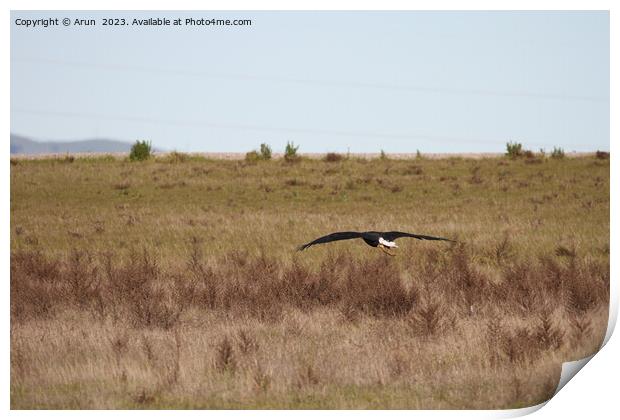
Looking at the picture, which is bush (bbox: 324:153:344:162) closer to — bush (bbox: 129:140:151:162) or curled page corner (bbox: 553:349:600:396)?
bush (bbox: 129:140:151:162)

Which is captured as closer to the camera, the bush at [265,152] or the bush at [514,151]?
the bush at [514,151]

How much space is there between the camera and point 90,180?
24.3m

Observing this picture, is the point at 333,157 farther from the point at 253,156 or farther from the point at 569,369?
the point at 569,369

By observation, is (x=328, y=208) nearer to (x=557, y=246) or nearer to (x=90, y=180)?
(x=90, y=180)

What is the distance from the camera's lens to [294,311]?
9.61 meters

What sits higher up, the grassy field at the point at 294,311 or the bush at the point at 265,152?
the bush at the point at 265,152

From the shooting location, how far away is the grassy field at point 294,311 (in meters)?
6.85

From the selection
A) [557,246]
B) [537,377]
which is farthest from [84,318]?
[557,246]

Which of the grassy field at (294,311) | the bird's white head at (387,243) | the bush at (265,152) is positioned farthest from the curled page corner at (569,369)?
the bush at (265,152)

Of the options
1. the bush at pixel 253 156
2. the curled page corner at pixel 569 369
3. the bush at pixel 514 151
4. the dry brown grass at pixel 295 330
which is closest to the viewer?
the curled page corner at pixel 569 369

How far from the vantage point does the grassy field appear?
6.85 metres

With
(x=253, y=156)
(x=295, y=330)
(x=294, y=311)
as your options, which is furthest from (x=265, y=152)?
(x=295, y=330)

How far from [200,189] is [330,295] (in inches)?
633

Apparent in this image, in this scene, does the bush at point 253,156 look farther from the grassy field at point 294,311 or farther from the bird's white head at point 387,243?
the bird's white head at point 387,243
